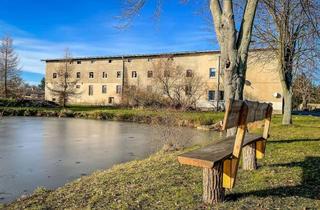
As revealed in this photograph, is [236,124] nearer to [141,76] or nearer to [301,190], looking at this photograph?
[301,190]

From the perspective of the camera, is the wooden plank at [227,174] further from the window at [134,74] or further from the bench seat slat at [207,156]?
the window at [134,74]

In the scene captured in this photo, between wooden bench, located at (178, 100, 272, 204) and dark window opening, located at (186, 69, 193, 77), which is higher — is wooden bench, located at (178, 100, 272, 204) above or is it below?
below

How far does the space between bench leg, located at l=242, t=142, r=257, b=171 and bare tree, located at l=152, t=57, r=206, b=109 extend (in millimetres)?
30559

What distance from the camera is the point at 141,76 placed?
4184 centimetres

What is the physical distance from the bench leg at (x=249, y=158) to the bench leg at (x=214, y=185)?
66.4 inches

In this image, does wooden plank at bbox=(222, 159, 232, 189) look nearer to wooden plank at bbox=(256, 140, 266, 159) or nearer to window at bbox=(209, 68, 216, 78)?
wooden plank at bbox=(256, 140, 266, 159)

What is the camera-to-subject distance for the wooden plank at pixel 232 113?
3.40 m

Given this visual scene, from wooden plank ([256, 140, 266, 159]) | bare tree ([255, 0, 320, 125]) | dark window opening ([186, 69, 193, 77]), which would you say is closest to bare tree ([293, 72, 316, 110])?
bare tree ([255, 0, 320, 125])

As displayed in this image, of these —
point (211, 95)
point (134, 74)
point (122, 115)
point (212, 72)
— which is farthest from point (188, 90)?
point (122, 115)

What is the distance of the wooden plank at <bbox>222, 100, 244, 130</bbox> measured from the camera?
340cm

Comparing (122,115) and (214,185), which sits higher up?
(214,185)

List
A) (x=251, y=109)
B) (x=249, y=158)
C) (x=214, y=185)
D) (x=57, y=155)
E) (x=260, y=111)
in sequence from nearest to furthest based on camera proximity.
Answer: (x=214, y=185), (x=251, y=109), (x=260, y=111), (x=249, y=158), (x=57, y=155)

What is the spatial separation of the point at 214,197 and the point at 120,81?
4011cm

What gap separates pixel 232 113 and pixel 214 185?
3.06ft
